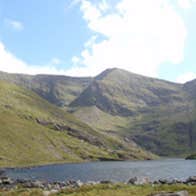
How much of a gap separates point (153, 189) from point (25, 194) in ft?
55.9

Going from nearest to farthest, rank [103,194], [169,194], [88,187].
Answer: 1. [169,194]
2. [103,194]
3. [88,187]

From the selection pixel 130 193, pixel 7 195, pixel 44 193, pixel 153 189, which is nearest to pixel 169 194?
pixel 130 193

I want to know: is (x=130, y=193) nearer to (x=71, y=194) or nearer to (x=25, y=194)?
(x=71, y=194)

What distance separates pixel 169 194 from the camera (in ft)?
121

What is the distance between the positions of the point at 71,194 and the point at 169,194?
14917 millimetres

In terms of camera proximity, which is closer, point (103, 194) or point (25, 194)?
point (103, 194)

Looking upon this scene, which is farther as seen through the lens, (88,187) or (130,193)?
(88,187)

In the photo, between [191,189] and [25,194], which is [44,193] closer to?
[25,194]

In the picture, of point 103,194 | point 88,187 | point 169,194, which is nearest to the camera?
point 169,194

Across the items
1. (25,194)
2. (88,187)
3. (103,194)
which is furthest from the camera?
(88,187)

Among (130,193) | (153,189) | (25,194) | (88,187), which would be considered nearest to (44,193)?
(25,194)

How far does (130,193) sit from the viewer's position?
152 ft

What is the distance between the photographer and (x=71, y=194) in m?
47.2

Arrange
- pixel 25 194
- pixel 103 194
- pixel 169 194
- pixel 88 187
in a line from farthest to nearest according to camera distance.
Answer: pixel 88 187, pixel 25 194, pixel 103 194, pixel 169 194
